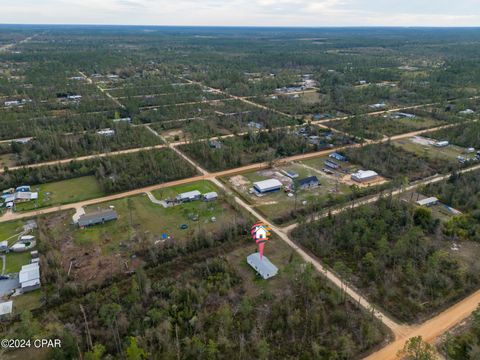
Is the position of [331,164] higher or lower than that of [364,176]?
lower

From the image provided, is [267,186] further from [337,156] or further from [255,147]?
[337,156]

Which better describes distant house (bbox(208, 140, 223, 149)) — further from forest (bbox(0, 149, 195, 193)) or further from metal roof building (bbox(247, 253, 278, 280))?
metal roof building (bbox(247, 253, 278, 280))

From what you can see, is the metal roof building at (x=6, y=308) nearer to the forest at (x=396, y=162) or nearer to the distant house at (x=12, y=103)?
the forest at (x=396, y=162)

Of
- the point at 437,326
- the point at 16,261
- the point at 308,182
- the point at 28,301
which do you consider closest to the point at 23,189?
the point at 16,261

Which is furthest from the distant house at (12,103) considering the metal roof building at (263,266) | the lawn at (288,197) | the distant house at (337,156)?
the metal roof building at (263,266)

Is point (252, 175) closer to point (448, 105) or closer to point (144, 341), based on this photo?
point (144, 341)

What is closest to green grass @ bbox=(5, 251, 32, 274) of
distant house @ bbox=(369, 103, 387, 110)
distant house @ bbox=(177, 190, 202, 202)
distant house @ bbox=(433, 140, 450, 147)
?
distant house @ bbox=(177, 190, 202, 202)
